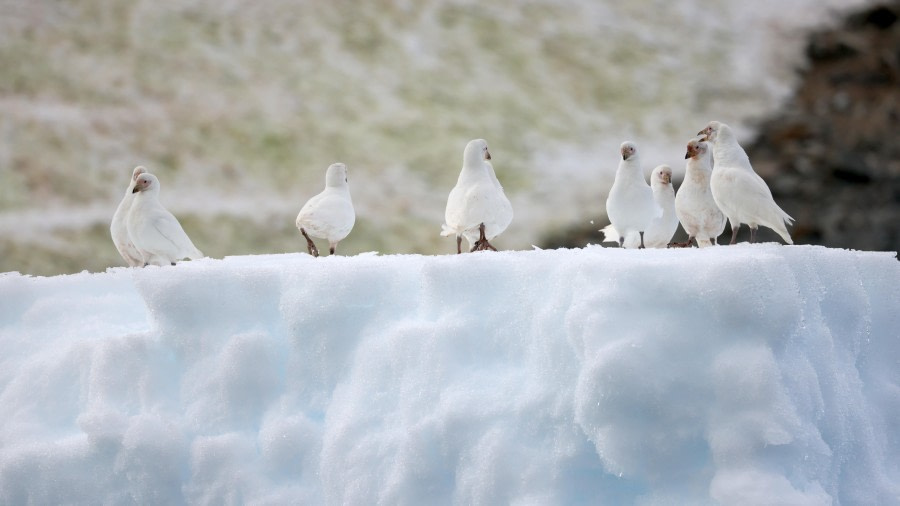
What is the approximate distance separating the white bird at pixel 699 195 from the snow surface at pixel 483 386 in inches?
36.0

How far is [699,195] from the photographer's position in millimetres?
4602

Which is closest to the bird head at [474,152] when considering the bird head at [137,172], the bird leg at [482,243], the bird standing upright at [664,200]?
the bird leg at [482,243]

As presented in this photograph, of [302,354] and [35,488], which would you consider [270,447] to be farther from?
[35,488]

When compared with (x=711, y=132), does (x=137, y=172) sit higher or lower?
higher

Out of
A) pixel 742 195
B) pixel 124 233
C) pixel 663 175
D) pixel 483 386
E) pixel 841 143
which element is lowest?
pixel 483 386

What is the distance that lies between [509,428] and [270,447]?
995 mm

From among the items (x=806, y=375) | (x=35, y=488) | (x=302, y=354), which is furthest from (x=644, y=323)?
(x=35, y=488)

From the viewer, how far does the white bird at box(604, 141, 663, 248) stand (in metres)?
4.63

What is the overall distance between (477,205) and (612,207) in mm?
707

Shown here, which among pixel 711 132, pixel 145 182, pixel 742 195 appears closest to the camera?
pixel 742 195

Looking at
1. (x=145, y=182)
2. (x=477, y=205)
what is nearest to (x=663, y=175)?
(x=477, y=205)

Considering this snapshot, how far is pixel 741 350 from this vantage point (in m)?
2.99

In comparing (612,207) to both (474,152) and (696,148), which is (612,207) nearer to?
(696,148)

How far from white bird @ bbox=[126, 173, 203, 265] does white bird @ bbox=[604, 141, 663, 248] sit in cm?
228
